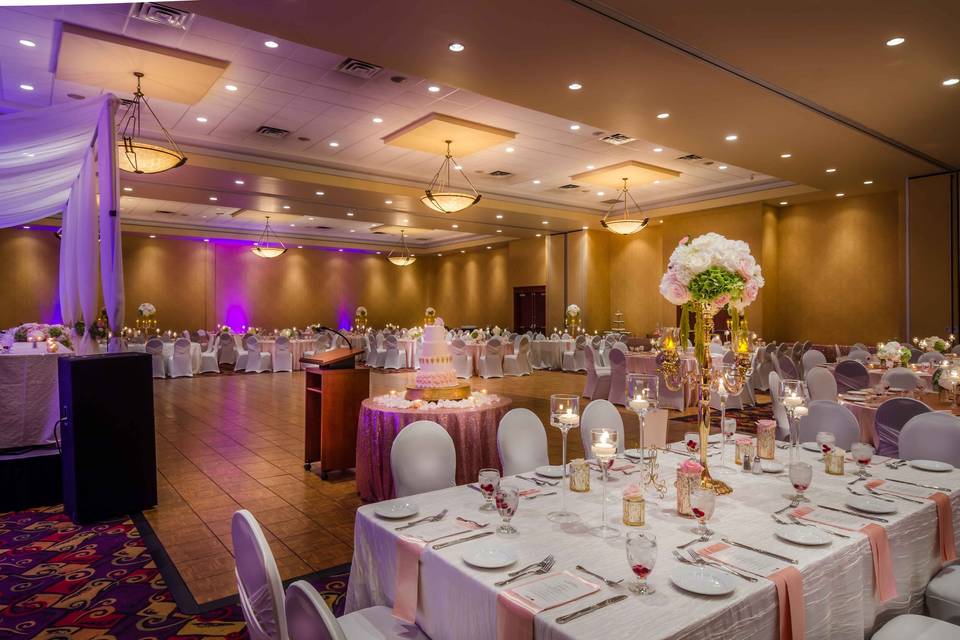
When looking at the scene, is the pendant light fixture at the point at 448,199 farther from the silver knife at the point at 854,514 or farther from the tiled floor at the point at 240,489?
the silver knife at the point at 854,514

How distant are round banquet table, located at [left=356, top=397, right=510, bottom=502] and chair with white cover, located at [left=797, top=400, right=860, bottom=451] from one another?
76.9 inches

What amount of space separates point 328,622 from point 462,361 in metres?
11.5

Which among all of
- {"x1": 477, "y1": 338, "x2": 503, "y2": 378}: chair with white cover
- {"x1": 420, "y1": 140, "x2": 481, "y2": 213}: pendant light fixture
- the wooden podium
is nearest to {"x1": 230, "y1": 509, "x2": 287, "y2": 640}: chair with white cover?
the wooden podium

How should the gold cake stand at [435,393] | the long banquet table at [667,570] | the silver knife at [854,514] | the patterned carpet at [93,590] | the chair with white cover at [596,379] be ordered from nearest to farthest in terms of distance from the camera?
the long banquet table at [667,570]
the silver knife at [854,514]
the patterned carpet at [93,590]
the gold cake stand at [435,393]
the chair with white cover at [596,379]

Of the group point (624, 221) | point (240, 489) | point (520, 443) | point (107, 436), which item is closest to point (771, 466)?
point (520, 443)

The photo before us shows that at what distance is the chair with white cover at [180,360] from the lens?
41.7 ft

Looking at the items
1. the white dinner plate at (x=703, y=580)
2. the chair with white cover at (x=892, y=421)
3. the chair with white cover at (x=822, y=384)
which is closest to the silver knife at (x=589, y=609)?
the white dinner plate at (x=703, y=580)

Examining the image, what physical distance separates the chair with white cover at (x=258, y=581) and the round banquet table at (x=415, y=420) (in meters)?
2.44

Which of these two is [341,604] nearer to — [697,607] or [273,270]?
[697,607]

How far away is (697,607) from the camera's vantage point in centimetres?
146

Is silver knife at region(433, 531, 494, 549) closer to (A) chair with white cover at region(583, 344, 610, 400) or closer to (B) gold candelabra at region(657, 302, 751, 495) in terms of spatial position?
(B) gold candelabra at region(657, 302, 751, 495)

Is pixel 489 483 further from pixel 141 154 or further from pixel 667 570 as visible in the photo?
pixel 141 154

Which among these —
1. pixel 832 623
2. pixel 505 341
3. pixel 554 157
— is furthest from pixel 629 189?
pixel 832 623

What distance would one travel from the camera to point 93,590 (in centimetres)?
310
